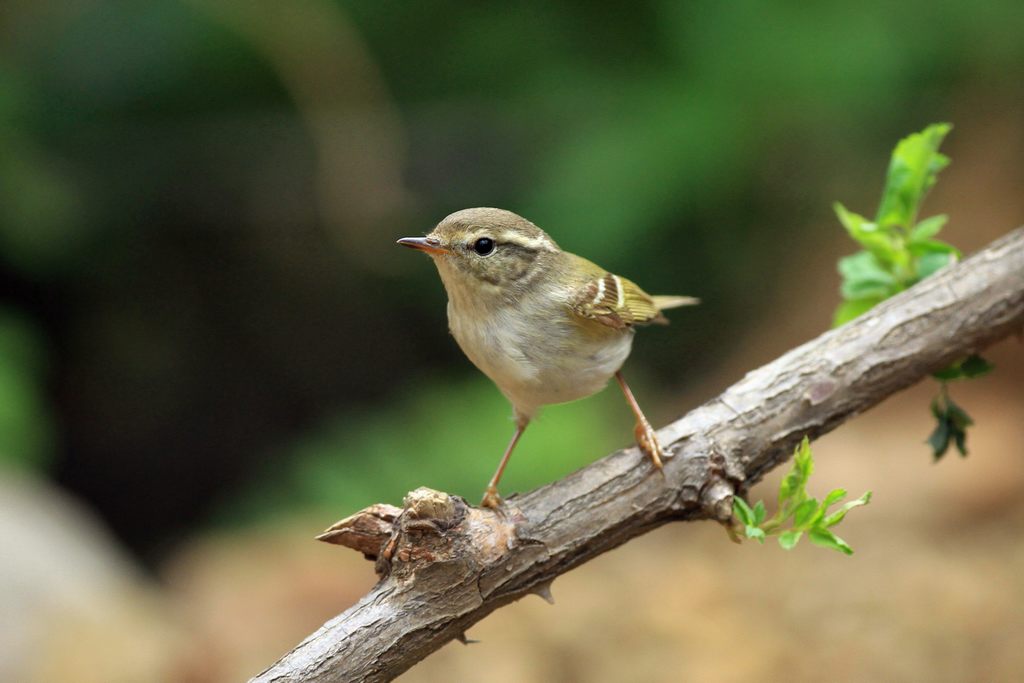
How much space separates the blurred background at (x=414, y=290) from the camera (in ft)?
17.4

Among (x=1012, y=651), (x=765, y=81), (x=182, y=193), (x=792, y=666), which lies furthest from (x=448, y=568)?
(x=182, y=193)

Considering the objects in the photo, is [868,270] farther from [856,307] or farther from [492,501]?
[492,501]

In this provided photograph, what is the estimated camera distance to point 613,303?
328 centimetres

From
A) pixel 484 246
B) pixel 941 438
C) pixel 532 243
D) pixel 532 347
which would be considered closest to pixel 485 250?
pixel 484 246

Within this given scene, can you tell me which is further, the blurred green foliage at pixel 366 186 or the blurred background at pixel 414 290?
the blurred green foliage at pixel 366 186

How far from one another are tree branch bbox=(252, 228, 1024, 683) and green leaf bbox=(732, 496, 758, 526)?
0.05 meters

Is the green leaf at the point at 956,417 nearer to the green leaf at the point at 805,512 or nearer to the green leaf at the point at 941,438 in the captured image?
the green leaf at the point at 941,438

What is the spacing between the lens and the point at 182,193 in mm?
7426

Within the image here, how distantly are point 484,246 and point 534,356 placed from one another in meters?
0.36

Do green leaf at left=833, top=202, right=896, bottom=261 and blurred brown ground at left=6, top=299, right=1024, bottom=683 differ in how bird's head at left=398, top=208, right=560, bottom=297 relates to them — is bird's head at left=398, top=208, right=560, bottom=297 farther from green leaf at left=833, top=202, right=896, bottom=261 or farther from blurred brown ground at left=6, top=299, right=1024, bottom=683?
blurred brown ground at left=6, top=299, right=1024, bottom=683

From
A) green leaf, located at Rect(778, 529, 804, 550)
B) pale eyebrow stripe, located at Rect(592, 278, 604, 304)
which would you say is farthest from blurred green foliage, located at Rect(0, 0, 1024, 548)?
green leaf, located at Rect(778, 529, 804, 550)

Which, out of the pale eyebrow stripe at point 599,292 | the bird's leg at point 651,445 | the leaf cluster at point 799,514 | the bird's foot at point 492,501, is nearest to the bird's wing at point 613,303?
the pale eyebrow stripe at point 599,292

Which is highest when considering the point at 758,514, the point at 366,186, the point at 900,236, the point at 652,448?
the point at 366,186

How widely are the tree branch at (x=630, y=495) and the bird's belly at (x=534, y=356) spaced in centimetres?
34
